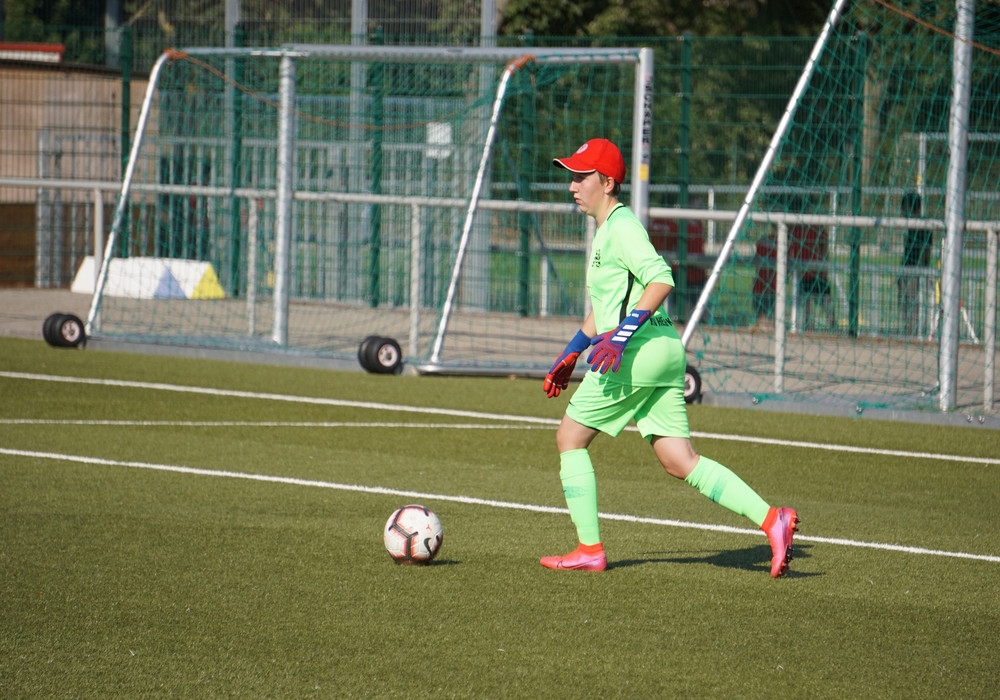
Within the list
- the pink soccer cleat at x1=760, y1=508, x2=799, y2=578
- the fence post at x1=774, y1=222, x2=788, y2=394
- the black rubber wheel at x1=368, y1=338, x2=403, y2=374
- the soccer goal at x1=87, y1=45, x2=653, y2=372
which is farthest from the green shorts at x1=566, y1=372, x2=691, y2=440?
the soccer goal at x1=87, y1=45, x2=653, y2=372

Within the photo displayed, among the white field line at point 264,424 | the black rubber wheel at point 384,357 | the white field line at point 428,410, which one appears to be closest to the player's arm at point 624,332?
the white field line at point 428,410

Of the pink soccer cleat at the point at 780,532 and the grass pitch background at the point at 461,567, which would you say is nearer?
the grass pitch background at the point at 461,567

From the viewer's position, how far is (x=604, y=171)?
6.04 metres

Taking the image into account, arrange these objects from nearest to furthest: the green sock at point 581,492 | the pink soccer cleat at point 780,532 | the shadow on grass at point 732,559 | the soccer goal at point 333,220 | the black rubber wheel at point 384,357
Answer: the pink soccer cleat at point 780,532, the green sock at point 581,492, the shadow on grass at point 732,559, the black rubber wheel at point 384,357, the soccer goal at point 333,220

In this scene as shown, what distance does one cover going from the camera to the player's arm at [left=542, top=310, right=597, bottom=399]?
6.07 meters

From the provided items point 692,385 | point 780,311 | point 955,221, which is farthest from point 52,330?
point 955,221

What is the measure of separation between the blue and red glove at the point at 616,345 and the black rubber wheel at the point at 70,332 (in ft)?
31.5

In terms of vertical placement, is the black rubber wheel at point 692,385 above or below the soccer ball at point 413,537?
above

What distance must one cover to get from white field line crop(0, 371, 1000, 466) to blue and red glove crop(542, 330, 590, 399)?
385 cm

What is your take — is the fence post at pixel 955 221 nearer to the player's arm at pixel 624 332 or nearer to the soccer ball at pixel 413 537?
the player's arm at pixel 624 332

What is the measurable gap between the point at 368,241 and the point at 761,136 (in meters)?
7.14

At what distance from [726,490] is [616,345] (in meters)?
0.86

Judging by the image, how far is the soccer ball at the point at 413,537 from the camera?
605 cm

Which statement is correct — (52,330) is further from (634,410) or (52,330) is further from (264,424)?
(634,410)
